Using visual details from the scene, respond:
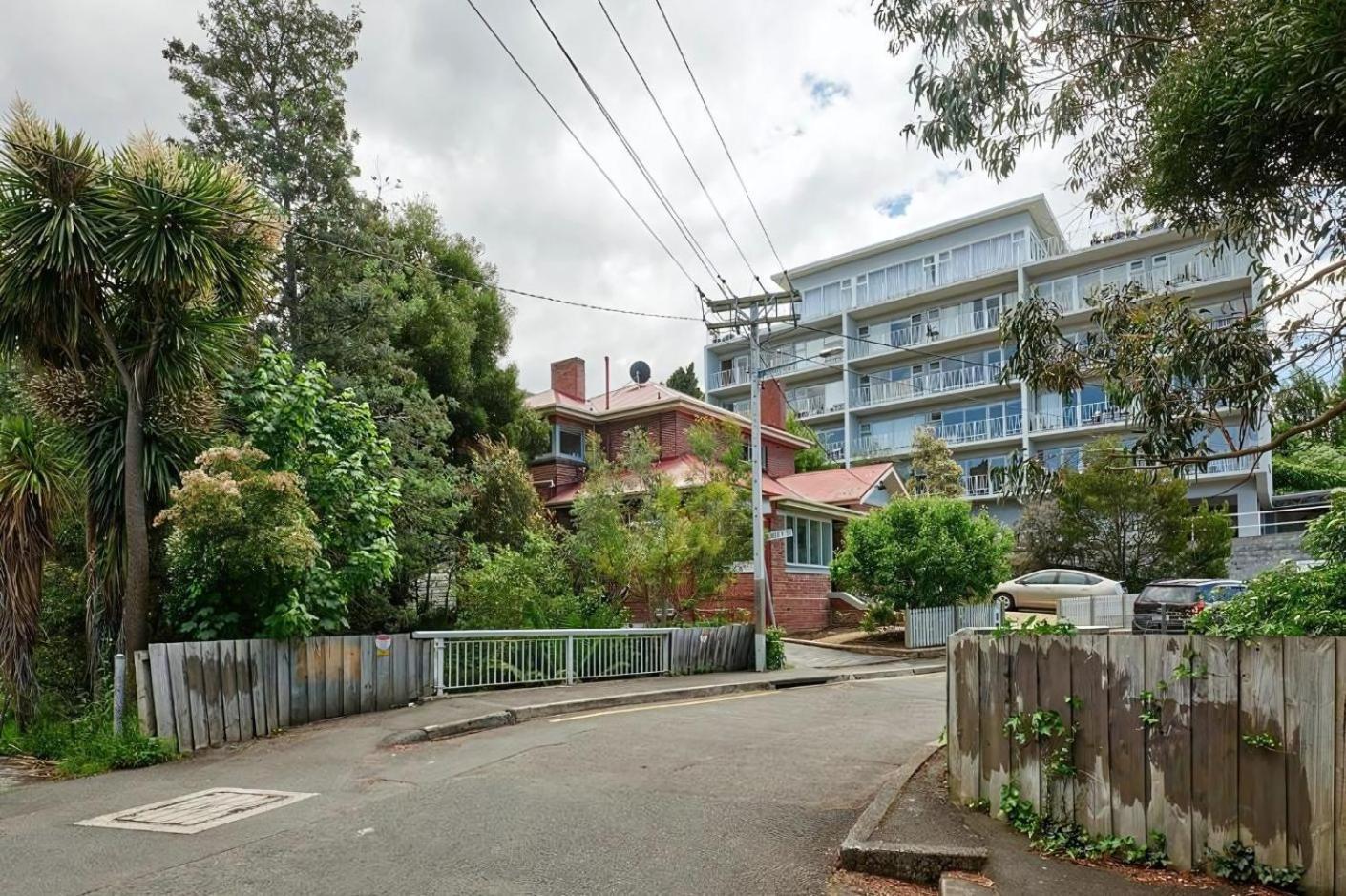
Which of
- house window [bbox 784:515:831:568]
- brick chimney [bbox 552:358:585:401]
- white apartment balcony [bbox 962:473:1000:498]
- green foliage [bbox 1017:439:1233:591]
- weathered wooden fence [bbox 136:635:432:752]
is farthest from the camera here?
white apartment balcony [bbox 962:473:1000:498]

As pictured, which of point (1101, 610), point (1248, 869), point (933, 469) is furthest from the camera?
point (933, 469)

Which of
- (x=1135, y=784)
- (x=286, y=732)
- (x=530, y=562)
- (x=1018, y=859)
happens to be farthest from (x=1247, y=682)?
(x=530, y=562)

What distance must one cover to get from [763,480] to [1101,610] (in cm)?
Result: 1010

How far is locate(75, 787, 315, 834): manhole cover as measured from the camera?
6.85 metres

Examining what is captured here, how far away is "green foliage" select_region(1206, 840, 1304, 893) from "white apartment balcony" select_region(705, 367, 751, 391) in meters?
48.5

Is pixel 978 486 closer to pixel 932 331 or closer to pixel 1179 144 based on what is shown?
pixel 932 331

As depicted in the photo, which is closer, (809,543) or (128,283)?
(128,283)

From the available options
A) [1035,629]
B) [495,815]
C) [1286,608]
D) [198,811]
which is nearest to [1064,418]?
[1286,608]

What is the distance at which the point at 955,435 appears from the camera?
147 feet

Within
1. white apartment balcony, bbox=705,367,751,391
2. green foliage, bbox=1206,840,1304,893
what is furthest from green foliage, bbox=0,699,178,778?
white apartment balcony, bbox=705,367,751,391

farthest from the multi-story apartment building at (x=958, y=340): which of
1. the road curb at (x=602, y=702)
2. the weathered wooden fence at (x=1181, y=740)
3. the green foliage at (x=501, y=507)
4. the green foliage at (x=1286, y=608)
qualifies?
the weathered wooden fence at (x=1181, y=740)

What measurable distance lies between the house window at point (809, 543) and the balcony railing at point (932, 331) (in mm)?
16176

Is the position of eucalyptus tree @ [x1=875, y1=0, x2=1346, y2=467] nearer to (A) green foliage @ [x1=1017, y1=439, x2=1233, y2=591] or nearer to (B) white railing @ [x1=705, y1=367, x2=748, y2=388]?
(A) green foliage @ [x1=1017, y1=439, x2=1233, y2=591]

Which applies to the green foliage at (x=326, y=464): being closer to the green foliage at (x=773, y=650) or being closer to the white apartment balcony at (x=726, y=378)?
the green foliage at (x=773, y=650)
